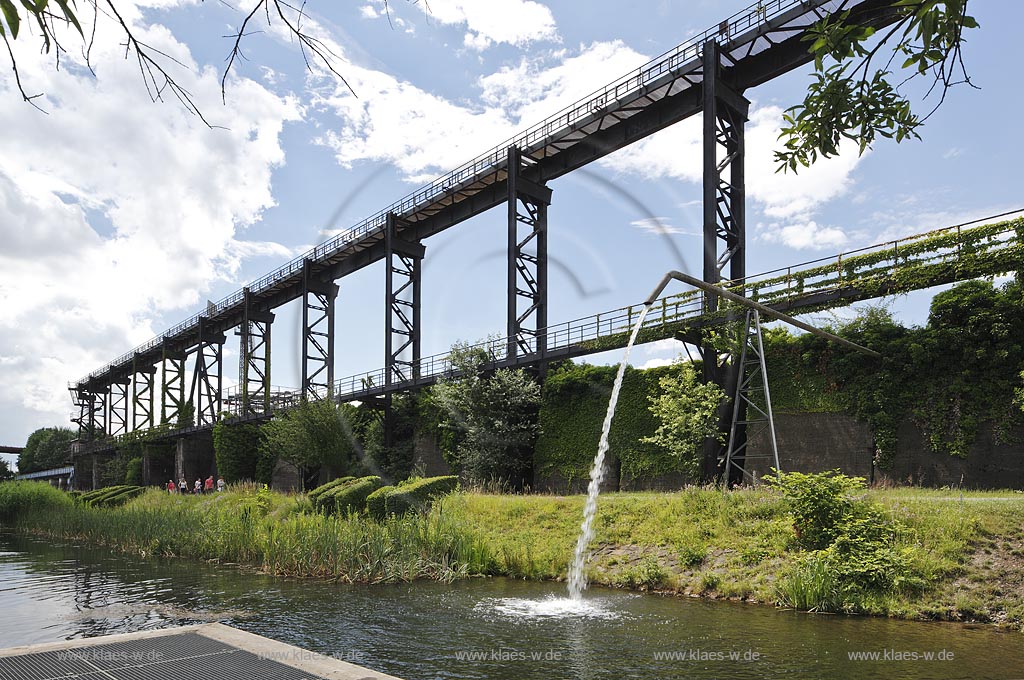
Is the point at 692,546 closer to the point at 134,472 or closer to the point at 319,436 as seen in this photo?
the point at 319,436

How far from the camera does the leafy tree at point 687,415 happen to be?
2381cm

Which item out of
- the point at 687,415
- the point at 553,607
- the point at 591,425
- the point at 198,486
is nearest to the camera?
the point at 553,607

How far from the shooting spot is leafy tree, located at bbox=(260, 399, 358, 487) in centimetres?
3916

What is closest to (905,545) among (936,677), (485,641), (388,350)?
(936,677)

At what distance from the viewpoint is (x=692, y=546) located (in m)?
14.7

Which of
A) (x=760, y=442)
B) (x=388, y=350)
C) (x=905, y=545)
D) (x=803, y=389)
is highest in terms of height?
(x=388, y=350)

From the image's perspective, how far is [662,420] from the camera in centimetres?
2619

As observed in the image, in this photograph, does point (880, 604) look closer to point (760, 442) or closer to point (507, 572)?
point (507, 572)

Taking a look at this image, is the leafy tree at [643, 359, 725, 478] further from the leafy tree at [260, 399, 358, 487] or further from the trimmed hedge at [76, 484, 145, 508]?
the trimmed hedge at [76, 484, 145, 508]

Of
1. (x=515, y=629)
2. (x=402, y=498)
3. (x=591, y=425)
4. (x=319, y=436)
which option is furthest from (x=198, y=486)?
(x=515, y=629)

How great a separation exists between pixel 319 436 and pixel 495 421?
12.7 meters

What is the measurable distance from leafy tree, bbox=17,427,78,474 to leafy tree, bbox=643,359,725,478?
115162 mm

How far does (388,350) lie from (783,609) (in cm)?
3312

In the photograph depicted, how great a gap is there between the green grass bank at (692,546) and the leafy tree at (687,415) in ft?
21.0
